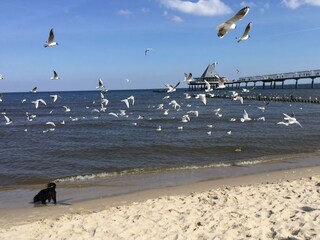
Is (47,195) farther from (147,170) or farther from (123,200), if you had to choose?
(147,170)

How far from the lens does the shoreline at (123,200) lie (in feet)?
35.8

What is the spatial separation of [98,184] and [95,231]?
6.58 meters

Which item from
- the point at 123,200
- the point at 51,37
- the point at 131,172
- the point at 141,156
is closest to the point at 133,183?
the point at 131,172

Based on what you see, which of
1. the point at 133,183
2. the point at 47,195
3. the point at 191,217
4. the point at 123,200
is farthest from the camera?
the point at 133,183

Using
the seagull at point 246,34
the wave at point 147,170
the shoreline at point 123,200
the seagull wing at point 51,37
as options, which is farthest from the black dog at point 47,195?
the seagull at point 246,34

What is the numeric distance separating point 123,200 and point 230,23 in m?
6.17

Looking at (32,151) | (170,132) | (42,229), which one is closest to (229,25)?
(42,229)

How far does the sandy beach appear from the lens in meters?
7.61

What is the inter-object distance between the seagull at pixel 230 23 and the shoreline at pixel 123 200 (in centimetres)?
503

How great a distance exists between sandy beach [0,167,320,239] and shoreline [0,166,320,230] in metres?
0.03

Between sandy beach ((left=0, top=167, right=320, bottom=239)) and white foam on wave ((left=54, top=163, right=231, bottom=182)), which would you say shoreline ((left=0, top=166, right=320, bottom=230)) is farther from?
white foam on wave ((left=54, top=163, right=231, bottom=182))

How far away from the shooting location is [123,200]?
12375 mm

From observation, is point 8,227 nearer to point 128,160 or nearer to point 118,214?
point 118,214

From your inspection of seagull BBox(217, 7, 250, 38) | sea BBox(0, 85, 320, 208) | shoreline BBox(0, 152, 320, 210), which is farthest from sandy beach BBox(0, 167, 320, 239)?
seagull BBox(217, 7, 250, 38)
